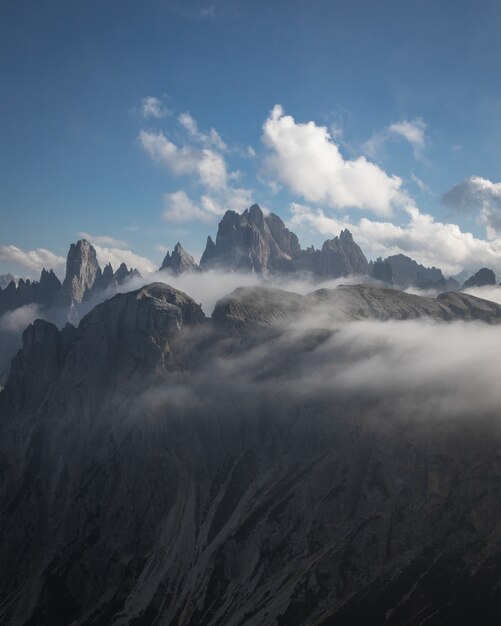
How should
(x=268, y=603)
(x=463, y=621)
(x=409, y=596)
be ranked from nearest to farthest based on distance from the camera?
1. (x=463, y=621)
2. (x=409, y=596)
3. (x=268, y=603)

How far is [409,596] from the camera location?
7141 inches

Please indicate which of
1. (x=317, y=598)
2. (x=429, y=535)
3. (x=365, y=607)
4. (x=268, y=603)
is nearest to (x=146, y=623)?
(x=268, y=603)

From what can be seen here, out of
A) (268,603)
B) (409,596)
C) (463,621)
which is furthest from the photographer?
(268,603)

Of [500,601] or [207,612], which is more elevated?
[500,601]

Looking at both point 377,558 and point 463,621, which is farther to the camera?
point 377,558

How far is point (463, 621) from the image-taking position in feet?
552

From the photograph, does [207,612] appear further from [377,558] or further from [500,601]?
[500,601]

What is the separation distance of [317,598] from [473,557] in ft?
197

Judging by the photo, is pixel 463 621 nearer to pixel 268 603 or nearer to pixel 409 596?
pixel 409 596

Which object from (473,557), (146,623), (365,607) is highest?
(473,557)

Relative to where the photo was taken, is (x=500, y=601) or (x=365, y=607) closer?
(x=500, y=601)

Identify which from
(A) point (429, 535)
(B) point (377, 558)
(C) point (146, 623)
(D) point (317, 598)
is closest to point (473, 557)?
(A) point (429, 535)

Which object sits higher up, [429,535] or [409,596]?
[429,535]

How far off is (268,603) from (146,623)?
161ft
